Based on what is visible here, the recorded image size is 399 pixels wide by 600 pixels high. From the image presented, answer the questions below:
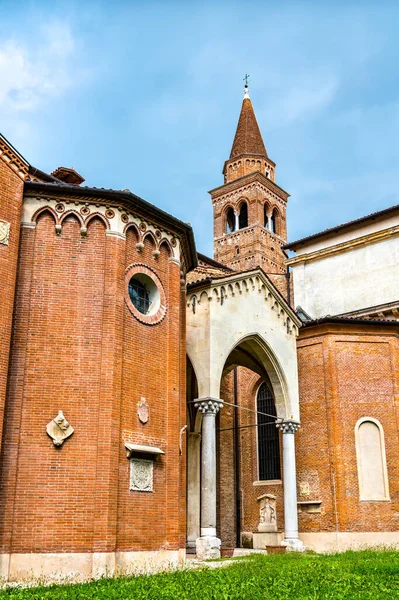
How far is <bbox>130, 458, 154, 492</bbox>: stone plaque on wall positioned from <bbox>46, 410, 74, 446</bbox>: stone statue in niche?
156cm

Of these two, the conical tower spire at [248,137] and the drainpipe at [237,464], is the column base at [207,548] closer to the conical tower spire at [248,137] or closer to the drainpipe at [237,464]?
the drainpipe at [237,464]

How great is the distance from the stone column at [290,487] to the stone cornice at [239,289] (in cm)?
335

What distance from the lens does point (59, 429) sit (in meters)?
12.4

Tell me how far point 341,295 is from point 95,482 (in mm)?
18133

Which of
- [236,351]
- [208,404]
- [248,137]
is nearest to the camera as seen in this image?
[208,404]

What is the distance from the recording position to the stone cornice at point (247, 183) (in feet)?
159

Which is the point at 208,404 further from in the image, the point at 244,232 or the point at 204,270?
the point at 244,232

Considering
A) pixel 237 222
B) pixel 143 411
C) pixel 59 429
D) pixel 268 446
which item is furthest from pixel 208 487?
pixel 237 222

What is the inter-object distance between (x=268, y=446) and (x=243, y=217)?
28707 mm

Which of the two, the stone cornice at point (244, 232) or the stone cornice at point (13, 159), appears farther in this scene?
the stone cornice at point (244, 232)

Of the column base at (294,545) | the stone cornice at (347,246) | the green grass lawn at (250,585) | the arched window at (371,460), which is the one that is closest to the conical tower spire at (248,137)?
the stone cornice at (347,246)

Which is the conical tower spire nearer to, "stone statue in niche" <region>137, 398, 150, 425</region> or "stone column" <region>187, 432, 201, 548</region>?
"stone column" <region>187, 432, 201, 548</region>

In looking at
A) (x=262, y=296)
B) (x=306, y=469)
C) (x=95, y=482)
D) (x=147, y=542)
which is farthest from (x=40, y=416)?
(x=306, y=469)

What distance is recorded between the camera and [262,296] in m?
20.4
